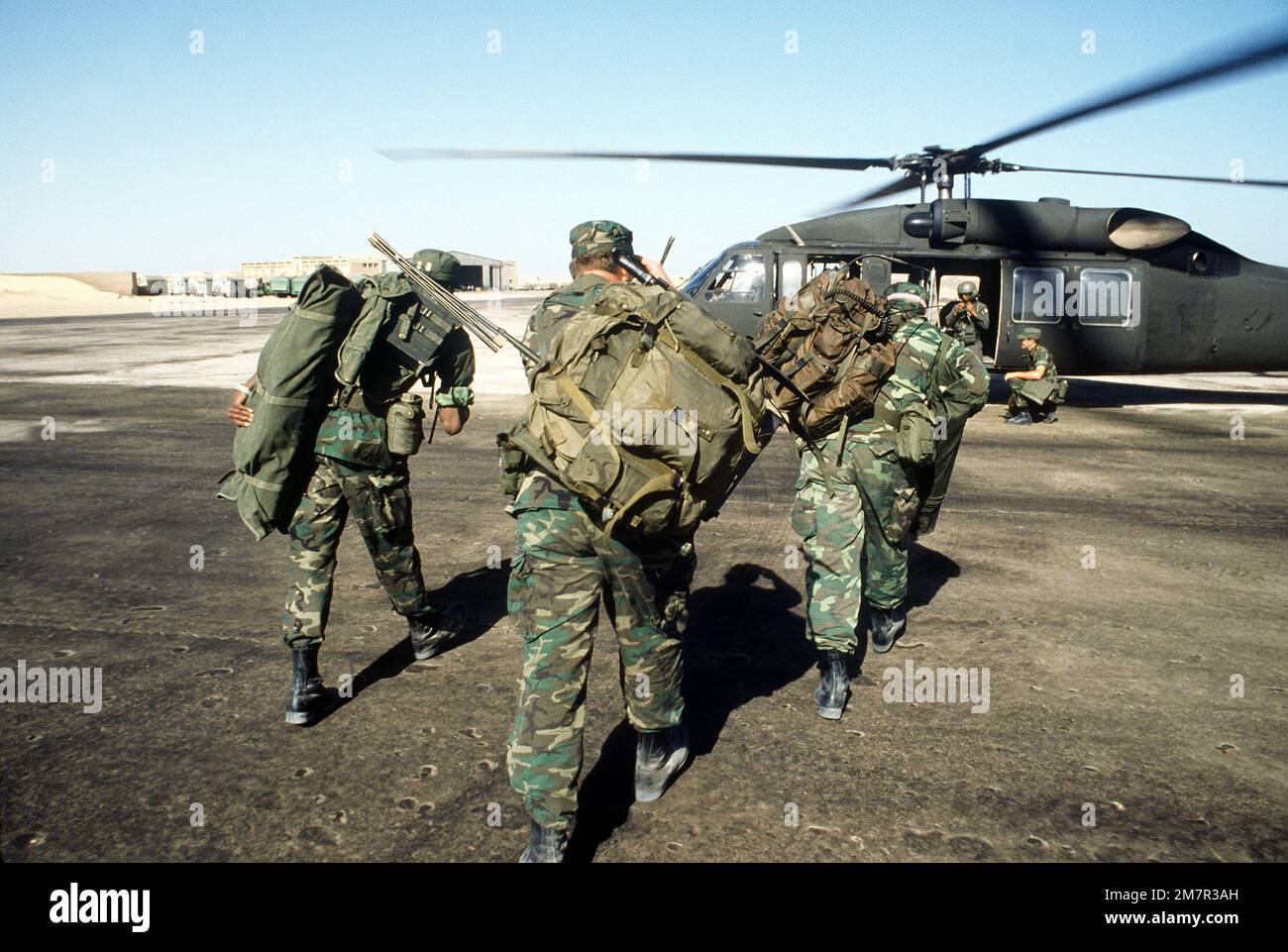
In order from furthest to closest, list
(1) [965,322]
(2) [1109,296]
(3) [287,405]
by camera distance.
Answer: (2) [1109,296]
(1) [965,322]
(3) [287,405]

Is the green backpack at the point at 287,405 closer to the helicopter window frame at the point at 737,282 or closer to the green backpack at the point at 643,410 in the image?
the green backpack at the point at 643,410

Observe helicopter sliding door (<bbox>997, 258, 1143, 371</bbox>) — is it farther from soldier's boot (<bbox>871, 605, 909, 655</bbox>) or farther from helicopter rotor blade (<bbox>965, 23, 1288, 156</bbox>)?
soldier's boot (<bbox>871, 605, 909, 655</bbox>)

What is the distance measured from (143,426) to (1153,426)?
43.7 ft

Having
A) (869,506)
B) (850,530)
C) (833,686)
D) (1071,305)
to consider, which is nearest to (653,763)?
(833,686)

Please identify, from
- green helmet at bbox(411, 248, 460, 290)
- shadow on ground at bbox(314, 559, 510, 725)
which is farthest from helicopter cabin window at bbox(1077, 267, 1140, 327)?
green helmet at bbox(411, 248, 460, 290)

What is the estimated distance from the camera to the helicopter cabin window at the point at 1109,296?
12859mm

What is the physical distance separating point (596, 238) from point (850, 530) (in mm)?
1787

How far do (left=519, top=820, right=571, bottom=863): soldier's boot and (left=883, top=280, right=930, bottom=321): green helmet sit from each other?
9.11ft

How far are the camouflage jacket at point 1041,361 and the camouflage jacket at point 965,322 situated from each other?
0.80m

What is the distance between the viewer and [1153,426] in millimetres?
11781

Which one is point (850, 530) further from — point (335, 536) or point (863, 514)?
point (335, 536)

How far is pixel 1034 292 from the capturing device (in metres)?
12.8
